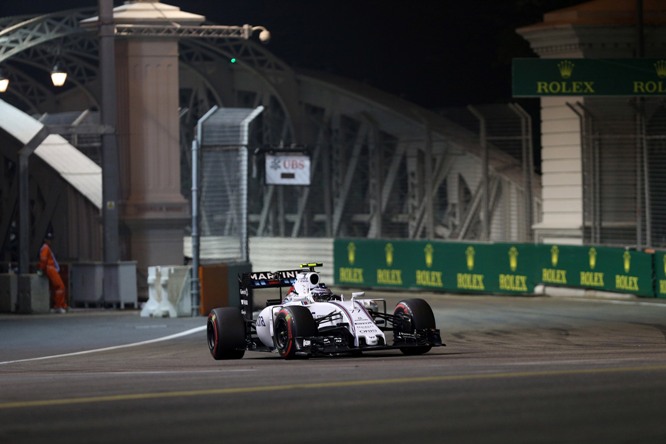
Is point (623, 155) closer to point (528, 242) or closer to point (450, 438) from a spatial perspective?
point (528, 242)

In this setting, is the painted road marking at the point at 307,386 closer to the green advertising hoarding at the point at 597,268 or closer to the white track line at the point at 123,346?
the white track line at the point at 123,346

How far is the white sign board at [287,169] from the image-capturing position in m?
38.2

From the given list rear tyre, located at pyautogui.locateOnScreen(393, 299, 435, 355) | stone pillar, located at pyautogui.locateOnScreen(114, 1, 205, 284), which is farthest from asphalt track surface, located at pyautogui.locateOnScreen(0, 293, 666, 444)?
stone pillar, located at pyautogui.locateOnScreen(114, 1, 205, 284)

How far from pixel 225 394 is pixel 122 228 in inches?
853

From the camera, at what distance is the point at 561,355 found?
17547 millimetres

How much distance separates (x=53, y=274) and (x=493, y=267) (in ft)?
33.9

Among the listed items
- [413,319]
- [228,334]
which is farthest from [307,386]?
[228,334]

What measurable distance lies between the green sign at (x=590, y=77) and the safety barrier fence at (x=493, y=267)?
134 inches

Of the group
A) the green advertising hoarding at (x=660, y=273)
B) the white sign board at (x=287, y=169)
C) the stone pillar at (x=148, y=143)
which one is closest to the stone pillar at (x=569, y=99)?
the green advertising hoarding at (x=660, y=273)

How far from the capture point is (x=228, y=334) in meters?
19.3

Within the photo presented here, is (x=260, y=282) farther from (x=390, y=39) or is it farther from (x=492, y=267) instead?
(x=390, y=39)

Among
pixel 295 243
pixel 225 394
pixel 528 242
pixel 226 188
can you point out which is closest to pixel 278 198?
pixel 295 243

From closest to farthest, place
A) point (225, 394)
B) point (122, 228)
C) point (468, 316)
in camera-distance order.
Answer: point (225, 394) → point (468, 316) → point (122, 228)

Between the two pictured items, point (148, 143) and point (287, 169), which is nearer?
point (148, 143)
